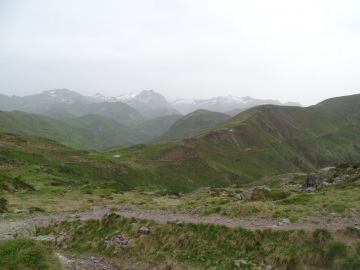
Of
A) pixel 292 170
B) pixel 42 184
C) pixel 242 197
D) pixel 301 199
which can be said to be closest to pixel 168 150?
pixel 292 170

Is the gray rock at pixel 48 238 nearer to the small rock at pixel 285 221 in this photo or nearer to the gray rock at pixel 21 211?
the gray rock at pixel 21 211

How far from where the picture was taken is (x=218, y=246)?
63.1 ft

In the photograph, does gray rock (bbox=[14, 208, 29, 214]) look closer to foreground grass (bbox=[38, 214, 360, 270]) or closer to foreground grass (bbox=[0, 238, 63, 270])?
foreground grass (bbox=[38, 214, 360, 270])

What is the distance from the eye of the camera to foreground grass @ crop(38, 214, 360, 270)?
1684cm

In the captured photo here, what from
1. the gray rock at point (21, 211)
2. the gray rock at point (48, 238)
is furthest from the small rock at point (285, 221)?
the gray rock at point (21, 211)

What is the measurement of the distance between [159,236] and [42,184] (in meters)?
50.4

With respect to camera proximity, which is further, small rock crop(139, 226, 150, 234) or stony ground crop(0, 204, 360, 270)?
small rock crop(139, 226, 150, 234)

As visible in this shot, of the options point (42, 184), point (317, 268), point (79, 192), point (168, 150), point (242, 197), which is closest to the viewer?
point (317, 268)

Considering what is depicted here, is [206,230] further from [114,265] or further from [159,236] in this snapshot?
[114,265]

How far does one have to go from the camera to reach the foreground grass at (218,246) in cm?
1684

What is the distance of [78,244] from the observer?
2200cm

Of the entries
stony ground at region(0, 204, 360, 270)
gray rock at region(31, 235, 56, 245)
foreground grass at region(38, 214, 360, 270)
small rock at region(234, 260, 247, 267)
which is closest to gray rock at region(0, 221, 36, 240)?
stony ground at region(0, 204, 360, 270)

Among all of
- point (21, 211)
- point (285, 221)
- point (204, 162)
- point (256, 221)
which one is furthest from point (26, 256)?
point (204, 162)

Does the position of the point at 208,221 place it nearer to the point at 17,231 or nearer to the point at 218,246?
the point at 218,246
